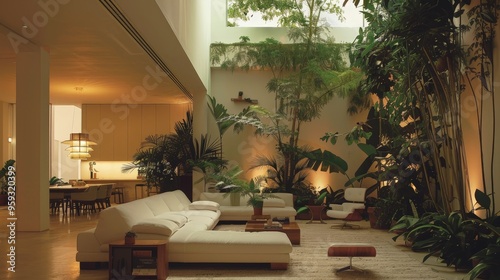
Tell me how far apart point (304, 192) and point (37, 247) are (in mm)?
6836

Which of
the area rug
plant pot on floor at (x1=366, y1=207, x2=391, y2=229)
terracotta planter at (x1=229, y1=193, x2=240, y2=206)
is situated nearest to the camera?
the area rug

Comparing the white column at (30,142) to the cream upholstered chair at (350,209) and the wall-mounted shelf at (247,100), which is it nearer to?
the cream upholstered chair at (350,209)

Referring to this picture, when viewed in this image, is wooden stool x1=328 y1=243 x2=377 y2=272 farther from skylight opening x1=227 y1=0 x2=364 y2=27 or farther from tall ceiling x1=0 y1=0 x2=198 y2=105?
skylight opening x1=227 y1=0 x2=364 y2=27

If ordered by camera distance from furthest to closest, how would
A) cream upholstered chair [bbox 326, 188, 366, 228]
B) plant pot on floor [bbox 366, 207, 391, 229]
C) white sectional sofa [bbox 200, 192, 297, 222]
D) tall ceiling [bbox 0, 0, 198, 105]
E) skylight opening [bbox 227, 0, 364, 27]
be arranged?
skylight opening [bbox 227, 0, 364, 27]
white sectional sofa [bbox 200, 192, 297, 222]
cream upholstered chair [bbox 326, 188, 366, 228]
plant pot on floor [bbox 366, 207, 391, 229]
tall ceiling [bbox 0, 0, 198, 105]

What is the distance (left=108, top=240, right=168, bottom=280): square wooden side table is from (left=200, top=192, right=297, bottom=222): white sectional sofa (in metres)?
5.07

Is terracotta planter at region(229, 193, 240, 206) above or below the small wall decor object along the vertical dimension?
below

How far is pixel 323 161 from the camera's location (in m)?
12.7

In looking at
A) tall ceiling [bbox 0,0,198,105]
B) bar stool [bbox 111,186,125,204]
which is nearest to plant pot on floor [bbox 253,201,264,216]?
tall ceiling [bbox 0,0,198,105]

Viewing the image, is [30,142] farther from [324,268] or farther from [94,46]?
[324,268]

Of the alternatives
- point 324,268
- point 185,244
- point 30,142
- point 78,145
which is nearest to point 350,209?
point 324,268

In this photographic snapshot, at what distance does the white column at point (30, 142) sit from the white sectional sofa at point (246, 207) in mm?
3428

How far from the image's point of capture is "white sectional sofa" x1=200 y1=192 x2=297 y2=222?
1067 cm

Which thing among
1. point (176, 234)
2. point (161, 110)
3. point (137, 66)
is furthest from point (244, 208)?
point (161, 110)

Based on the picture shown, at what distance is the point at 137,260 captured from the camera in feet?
18.4
